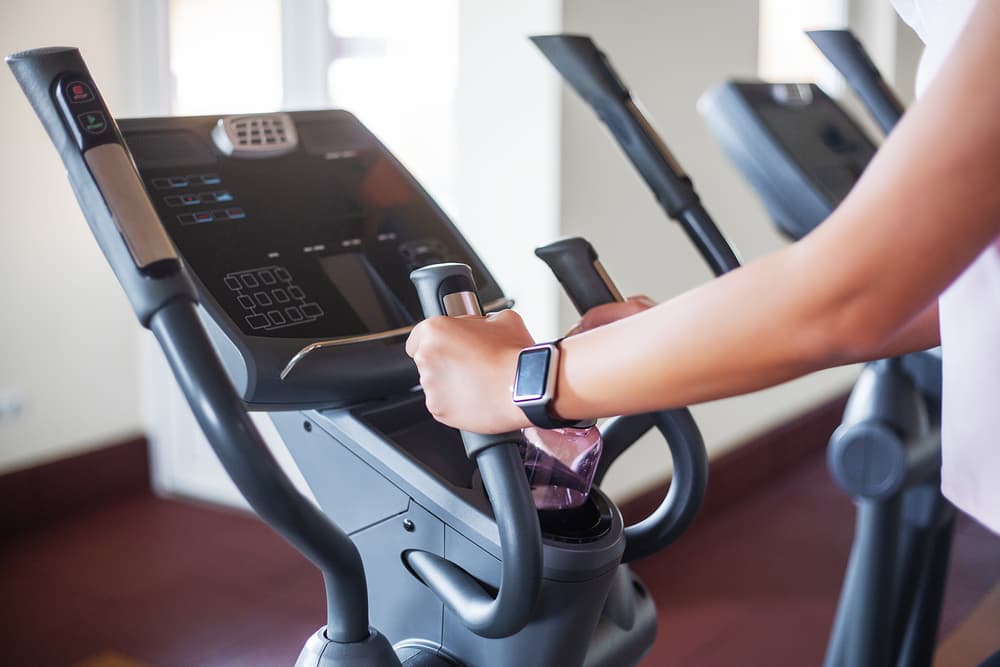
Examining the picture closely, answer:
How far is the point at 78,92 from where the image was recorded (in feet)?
2.81

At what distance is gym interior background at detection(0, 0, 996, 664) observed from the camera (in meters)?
2.40

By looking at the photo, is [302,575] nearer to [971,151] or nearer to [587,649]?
[587,649]

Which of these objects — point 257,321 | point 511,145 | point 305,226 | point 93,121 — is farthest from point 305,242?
point 511,145

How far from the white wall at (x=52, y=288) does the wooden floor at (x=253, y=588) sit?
0.30 meters

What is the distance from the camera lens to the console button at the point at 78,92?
0.85 meters

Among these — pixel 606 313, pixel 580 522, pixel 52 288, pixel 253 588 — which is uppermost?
pixel 606 313

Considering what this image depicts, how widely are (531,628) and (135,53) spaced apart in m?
2.68

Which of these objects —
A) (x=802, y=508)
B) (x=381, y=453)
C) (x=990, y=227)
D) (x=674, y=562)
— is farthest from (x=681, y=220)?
(x=802, y=508)

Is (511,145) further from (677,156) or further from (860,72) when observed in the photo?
(860,72)

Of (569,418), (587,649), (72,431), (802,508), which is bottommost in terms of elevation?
(802,508)

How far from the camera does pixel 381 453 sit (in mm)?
930

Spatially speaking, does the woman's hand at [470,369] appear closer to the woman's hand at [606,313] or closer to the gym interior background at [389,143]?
the woman's hand at [606,313]

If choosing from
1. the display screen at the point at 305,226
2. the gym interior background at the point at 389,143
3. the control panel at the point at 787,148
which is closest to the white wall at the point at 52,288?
the gym interior background at the point at 389,143

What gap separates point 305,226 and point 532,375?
0.41 metres
